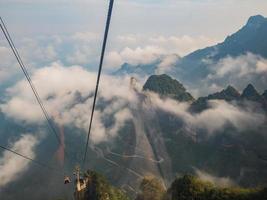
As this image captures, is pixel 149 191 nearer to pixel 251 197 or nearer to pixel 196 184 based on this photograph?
pixel 196 184

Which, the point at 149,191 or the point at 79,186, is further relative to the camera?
the point at 149,191

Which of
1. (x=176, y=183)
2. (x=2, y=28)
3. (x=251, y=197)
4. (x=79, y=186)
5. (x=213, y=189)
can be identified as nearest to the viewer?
(x=2, y=28)

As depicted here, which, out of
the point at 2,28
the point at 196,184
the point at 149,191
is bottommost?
the point at 2,28

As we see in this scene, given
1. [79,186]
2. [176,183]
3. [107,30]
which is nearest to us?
[107,30]

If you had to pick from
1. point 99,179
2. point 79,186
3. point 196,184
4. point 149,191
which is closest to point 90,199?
point 99,179

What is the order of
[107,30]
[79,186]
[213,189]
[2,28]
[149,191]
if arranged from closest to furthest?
[107,30] < [2,28] < [79,186] < [213,189] < [149,191]

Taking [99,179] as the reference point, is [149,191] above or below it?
below

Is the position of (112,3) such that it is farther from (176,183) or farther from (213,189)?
(176,183)

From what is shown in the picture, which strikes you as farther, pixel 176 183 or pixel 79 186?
pixel 176 183

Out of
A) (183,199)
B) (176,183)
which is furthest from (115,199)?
(183,199)
